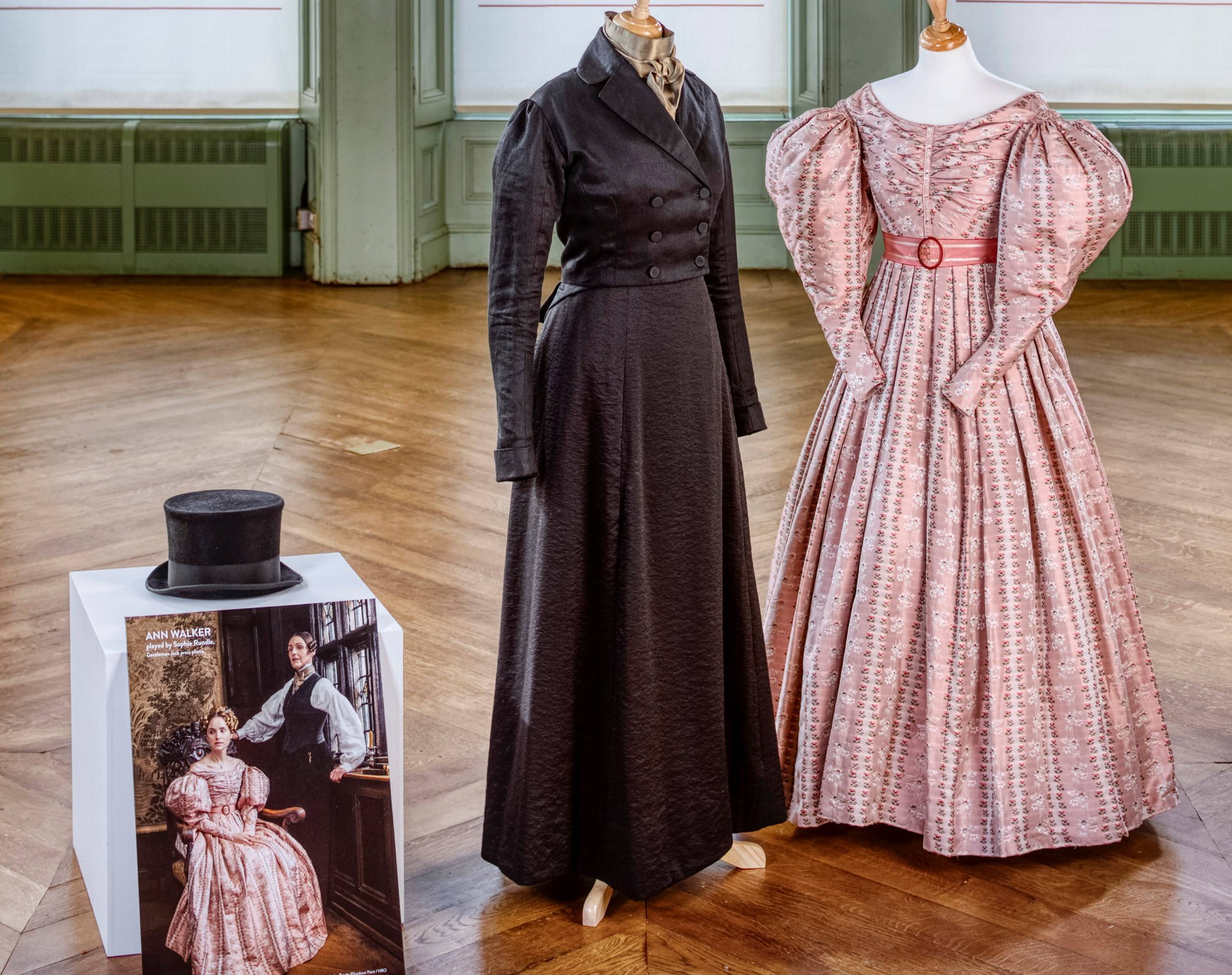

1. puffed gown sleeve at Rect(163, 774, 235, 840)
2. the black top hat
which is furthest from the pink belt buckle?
puffed gown sleeve at Rect(163, 774, 235, 840)

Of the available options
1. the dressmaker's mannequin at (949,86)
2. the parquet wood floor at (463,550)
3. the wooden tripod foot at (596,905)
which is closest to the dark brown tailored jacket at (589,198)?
the dressmaker's mannequin at (949,86)

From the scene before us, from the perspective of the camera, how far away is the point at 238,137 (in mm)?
7418

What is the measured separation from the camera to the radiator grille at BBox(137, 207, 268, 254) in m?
7.52

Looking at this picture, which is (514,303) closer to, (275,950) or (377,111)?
(275,950)

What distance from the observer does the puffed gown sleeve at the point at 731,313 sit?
7.47 feet

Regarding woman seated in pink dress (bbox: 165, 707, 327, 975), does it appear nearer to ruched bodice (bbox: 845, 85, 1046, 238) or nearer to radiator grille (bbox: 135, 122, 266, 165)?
ruched bodice (bbox: 845, 85, 1046, 238)

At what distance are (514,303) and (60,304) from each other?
5.44 meters

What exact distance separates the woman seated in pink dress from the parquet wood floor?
0.20 metres

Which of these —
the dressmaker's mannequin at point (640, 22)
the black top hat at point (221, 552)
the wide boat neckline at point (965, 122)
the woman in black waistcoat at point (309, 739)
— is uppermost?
the dressmaker's mannequin at point (640, 22)

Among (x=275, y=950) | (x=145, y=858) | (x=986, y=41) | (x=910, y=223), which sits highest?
(x=986, y=41)

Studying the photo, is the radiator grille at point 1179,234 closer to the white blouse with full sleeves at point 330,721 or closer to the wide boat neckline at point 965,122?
the wide boat neckline at point 965,122

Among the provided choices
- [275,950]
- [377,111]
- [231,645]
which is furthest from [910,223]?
[377,111]

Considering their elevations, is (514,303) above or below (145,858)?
above

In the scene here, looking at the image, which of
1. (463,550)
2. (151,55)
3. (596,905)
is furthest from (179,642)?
(151,55)
